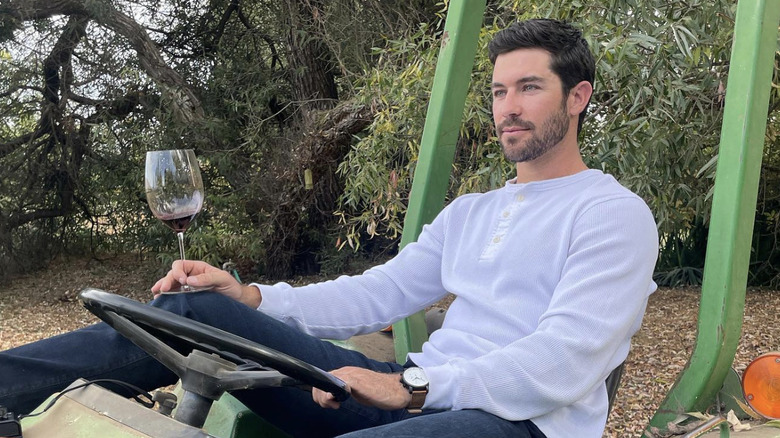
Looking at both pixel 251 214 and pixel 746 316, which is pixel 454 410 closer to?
pixel 746 316

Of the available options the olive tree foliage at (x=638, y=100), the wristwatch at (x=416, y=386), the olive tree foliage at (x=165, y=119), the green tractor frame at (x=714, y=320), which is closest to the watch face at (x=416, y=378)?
the wristwatch at (x=416, y=386)

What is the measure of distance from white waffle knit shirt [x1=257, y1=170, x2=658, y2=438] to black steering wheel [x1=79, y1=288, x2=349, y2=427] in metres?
0.31

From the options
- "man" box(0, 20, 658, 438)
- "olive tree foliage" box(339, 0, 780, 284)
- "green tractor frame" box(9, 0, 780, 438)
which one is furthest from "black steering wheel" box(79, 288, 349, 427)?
"olive tree foliage" box(339, 0, 780, 284)

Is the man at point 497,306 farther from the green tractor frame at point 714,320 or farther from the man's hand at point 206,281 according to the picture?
the green tractor frame at point 714,320

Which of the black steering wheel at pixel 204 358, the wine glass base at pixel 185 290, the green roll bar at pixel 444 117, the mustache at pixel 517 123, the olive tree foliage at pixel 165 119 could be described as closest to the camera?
the black steering wheel at pixel 204 358

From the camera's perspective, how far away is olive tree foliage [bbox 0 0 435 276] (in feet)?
21.1

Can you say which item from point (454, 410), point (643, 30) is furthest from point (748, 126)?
point (643, 30)

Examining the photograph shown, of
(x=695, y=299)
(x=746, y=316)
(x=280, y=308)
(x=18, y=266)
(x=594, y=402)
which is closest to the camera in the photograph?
(x=594, y=402)

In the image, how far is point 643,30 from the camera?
2.91 m

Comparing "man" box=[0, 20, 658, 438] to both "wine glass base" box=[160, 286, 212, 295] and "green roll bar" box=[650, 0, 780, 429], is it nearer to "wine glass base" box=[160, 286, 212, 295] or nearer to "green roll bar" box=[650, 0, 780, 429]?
"wine glass base" box=[160, 286, 212, 295]

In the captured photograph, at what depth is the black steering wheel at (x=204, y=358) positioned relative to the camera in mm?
1261

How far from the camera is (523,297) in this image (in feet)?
5.55

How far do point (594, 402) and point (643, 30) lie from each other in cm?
175

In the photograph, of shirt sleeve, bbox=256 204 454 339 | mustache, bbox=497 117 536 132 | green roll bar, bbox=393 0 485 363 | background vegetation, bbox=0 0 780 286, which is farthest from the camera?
background vegetation, bbox=0 0 780 286
